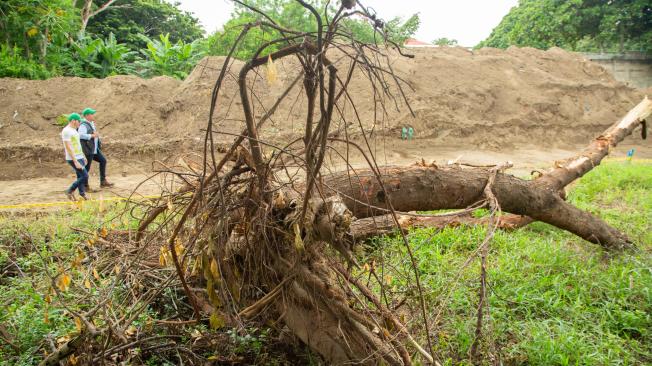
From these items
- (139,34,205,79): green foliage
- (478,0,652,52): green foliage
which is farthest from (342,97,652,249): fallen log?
(478,0,652,52): green foliage

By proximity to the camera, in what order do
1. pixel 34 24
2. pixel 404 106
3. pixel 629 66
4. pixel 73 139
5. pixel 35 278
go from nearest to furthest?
pixel 35 278, pixel 73 139, pixel 34 24, pixel 404 106, pixel 629 66

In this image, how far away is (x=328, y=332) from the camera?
7.14 ft

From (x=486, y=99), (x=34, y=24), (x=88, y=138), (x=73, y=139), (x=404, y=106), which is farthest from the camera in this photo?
(x=486, y=99)

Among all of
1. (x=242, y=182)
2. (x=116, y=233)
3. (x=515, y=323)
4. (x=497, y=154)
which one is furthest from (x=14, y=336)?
(x=497, y=154)

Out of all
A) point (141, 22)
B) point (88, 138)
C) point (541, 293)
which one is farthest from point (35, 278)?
point (141, 22)

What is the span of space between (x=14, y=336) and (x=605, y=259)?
465cm

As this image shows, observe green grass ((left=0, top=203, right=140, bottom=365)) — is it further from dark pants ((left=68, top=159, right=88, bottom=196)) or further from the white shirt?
the white shirt

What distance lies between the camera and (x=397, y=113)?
1159 cm

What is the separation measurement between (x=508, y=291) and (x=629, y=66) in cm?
1782

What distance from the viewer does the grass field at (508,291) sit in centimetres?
260

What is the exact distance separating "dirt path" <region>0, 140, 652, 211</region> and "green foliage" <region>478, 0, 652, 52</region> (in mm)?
5306

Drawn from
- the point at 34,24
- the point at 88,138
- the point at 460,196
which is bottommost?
the point at 460,196

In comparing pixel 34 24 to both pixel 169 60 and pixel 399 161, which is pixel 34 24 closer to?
pixel 169 60

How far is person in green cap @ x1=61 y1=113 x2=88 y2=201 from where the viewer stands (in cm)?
627
